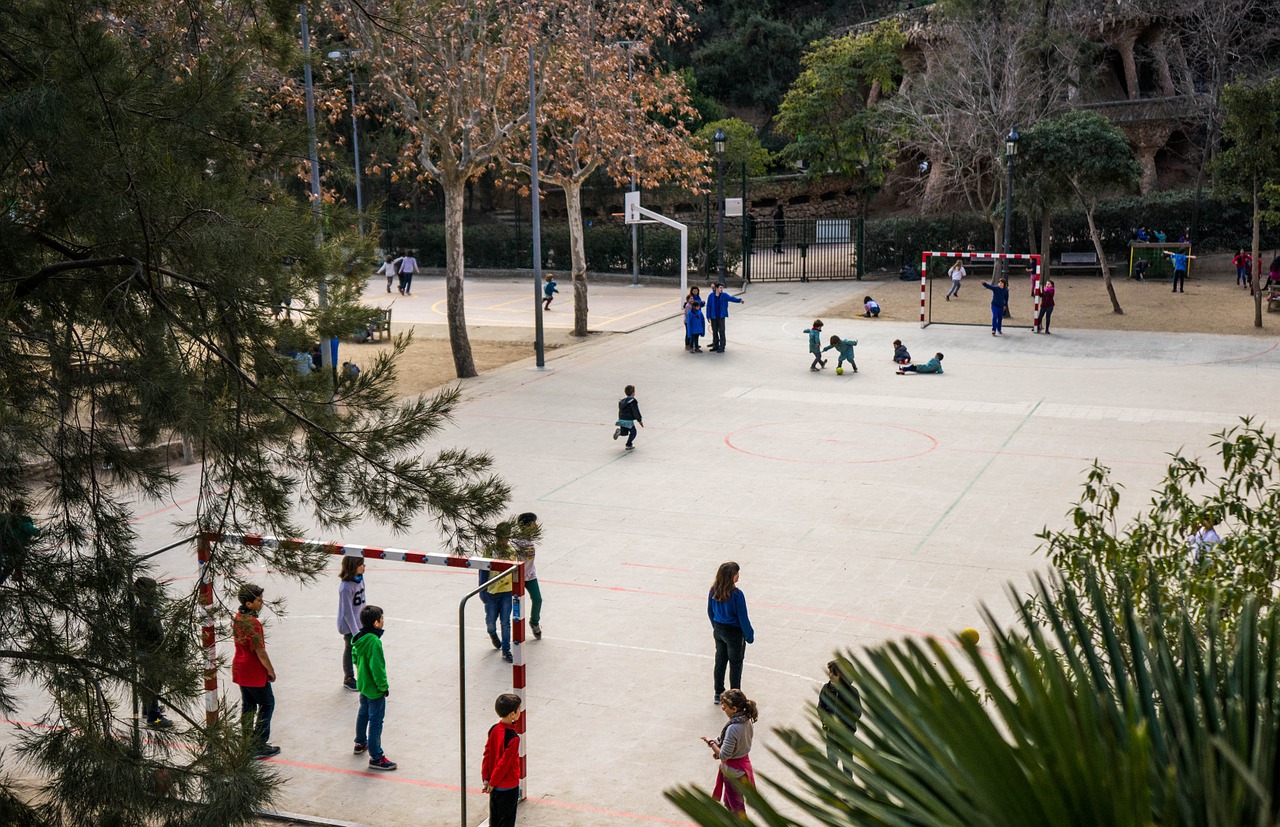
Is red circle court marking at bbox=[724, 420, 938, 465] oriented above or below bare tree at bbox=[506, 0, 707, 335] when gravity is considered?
below

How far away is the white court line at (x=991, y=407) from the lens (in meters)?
20.3

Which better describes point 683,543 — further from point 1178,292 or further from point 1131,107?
point 1131,107

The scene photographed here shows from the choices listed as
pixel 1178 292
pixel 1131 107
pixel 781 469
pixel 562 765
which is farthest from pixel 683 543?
pixel 1131 107

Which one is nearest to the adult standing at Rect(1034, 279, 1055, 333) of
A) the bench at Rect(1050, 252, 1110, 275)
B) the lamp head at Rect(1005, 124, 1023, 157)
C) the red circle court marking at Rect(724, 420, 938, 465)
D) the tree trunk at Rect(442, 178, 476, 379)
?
the lamp head at Rect(1005, 124, 1023, 157)

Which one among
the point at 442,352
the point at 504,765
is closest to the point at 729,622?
the point at 504,765

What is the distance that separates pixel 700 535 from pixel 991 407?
8.99m

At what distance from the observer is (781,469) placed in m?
17.7

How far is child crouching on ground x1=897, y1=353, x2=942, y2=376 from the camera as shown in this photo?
2462 cm

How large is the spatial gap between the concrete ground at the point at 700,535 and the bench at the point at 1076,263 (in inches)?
562

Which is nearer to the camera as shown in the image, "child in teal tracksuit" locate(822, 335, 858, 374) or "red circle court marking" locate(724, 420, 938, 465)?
"red circle court marking" locate(724, 420, 938, 465)

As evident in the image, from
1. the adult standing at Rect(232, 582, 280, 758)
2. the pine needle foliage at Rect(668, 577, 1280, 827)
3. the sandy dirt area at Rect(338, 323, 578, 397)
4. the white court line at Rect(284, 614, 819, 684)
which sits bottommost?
the white court line at Rect(284, 614, 819, 684)

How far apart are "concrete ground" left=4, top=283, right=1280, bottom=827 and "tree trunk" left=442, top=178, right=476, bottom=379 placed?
702mm

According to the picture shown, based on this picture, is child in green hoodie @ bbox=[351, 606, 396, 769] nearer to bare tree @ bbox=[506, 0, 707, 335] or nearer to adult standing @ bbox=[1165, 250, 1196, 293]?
bare tree @ bbox=[506, 0, 707, 335]

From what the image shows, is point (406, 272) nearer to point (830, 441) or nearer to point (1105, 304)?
point (1105, 304)
